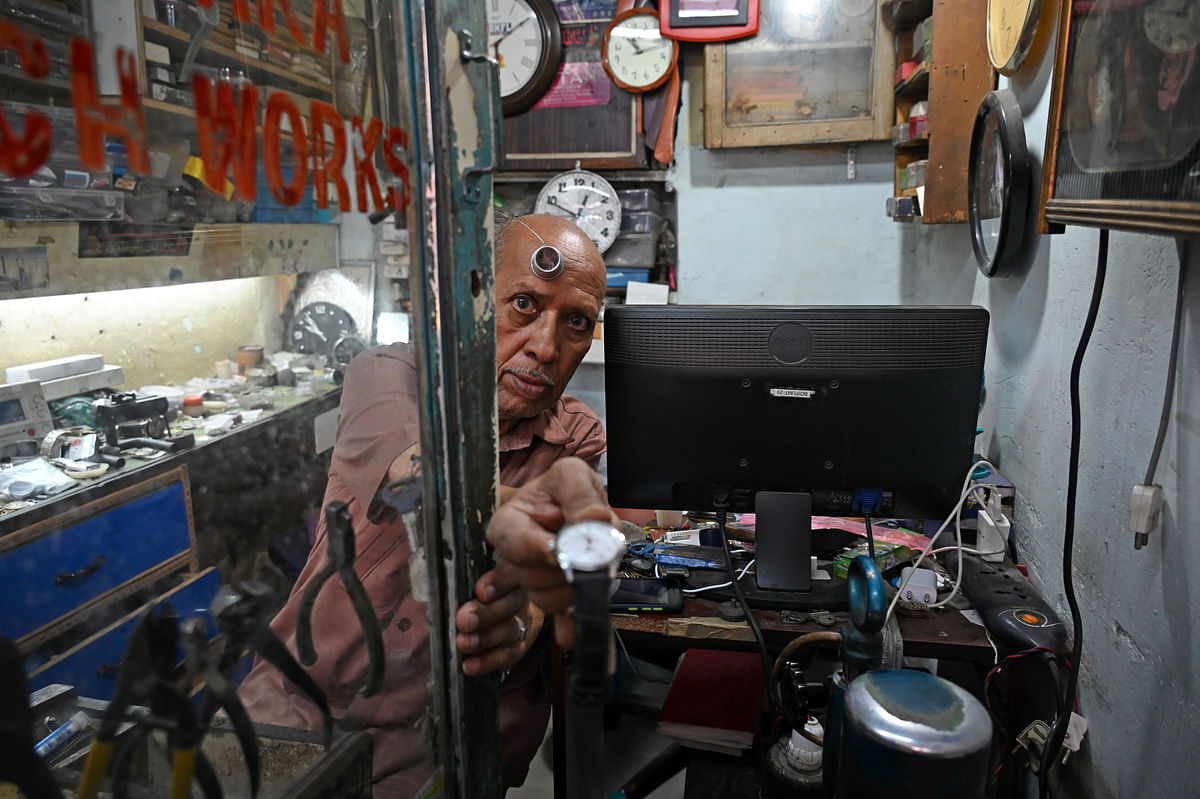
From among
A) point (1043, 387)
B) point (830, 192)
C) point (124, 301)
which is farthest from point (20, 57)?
point (830, 192)

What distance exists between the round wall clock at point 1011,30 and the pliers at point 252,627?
1.91m

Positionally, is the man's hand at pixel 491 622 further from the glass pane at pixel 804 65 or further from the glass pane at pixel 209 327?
the glass pane at pixel 804 65

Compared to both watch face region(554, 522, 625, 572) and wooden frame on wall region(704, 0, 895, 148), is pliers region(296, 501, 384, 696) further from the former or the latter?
wooden frame on wall region(704, 0, 895, 148)

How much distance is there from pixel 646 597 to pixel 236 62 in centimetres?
121

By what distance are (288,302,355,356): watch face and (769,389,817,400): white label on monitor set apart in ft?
3.12

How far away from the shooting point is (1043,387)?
1786 millimetres

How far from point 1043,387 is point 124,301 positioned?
1827 millimetres

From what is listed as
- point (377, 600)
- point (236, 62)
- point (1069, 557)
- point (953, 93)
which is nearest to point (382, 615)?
point (377, 600)

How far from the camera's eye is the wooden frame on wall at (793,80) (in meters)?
2.96

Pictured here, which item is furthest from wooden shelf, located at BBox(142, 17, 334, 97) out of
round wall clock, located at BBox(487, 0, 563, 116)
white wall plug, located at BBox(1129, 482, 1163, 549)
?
round wall clock, located at BBox(487, 0, 563, 116)

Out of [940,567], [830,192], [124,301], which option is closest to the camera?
[124,301]

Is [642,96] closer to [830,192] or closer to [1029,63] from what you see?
[830,192]

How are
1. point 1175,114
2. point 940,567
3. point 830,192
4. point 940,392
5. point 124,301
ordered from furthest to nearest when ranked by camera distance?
point 830,192
point 940,567
point 940,392
point 1175,114
point 124,301

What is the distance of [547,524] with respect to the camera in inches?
25.7
